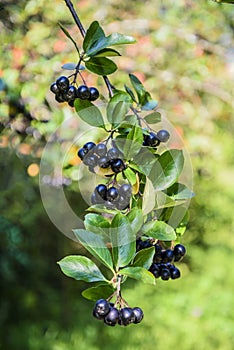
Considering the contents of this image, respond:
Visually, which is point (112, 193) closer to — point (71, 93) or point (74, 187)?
point (71, 93)

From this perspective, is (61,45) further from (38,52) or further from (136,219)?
(136,219)

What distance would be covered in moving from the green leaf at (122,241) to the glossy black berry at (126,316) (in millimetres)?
42

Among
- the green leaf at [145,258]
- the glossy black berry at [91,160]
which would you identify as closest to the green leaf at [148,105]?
the glossy black berry at [91,160]

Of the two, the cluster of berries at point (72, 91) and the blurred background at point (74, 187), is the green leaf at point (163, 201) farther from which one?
the blurred background at point (74, 187)

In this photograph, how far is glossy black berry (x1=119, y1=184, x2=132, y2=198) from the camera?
21.3 inches

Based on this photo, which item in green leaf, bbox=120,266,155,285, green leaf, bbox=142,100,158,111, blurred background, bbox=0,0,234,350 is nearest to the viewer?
green leaf, bbox=120,266,155,285

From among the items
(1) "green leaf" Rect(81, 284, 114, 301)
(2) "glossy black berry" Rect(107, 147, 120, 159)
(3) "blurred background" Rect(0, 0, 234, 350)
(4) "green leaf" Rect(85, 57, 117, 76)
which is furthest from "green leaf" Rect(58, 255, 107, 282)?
(3) "blurred background" Rect(0, 0, 234, 350)

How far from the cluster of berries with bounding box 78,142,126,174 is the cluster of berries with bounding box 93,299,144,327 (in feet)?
0.46

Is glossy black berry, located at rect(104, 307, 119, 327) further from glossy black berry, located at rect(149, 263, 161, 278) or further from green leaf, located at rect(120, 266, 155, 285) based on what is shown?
glossy black berry, located at rect(149, 263, 161, 278)

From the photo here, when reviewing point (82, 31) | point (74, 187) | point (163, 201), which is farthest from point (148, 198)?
point (74, 187)

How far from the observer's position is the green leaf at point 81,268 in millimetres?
492

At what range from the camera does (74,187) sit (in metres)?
1.66

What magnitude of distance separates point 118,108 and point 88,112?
0.12ft

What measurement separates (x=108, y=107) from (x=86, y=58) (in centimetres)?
6
